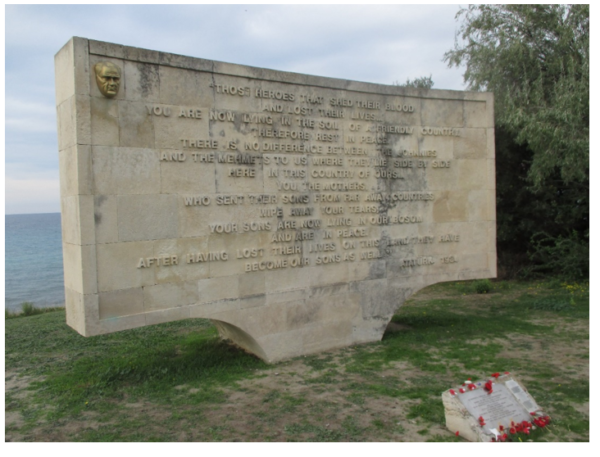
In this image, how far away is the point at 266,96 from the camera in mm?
8055

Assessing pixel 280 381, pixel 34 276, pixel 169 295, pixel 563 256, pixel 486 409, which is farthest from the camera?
pixel 34 276

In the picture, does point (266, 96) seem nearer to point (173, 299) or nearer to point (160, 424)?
point (173, 299)

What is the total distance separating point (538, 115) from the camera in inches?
546

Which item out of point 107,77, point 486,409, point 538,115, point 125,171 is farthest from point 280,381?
point 538,115

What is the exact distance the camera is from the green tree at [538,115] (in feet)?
44.5

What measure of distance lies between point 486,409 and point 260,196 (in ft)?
14.9

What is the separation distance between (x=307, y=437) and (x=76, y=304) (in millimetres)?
3656

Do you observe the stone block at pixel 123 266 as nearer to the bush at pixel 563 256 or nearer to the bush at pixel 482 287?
the bush at pixel 482 287

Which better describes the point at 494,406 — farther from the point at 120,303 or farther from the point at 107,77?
the point at 107,77

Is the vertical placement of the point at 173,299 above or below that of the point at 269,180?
below

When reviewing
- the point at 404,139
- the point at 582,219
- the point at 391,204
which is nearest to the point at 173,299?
the point at 391,204

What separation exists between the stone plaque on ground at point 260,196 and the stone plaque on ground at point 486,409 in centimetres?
339

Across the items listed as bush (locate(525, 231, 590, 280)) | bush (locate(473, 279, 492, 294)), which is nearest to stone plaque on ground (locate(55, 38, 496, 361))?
bush (locate(473, 279, 492, 294))

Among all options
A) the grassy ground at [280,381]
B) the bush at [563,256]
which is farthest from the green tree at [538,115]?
the grassy ground at [280,381]
